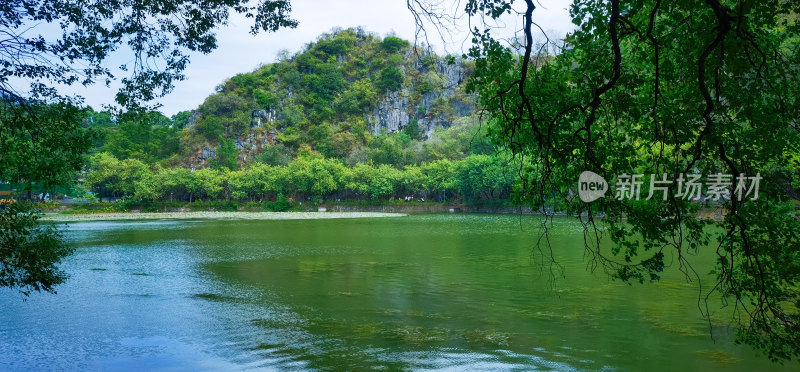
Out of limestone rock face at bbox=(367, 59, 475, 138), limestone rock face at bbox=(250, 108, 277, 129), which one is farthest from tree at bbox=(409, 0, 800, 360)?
limestone rock face at bbox=(250, 108, 277, 129)

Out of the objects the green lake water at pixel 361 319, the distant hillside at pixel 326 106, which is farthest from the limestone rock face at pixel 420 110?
the green lake water at pixel 361 319

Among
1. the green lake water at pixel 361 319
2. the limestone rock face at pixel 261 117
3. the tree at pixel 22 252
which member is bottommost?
the green lake water at pixel 361 319

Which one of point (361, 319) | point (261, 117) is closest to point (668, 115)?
point (361, 319)

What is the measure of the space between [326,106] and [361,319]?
8552cm

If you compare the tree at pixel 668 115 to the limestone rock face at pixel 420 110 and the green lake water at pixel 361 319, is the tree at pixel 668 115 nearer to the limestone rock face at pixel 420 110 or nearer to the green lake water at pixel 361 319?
the green lake water at pixel 361 319

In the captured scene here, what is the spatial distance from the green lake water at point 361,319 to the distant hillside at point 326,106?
64.8 meters

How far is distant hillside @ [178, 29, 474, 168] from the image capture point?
277 ft

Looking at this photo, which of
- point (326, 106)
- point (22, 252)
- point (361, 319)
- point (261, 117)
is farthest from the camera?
point (326, 106)

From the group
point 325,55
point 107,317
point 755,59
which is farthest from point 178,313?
point 325,55

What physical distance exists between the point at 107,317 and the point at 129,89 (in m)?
4.74

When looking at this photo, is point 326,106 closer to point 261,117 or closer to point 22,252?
point 261,117

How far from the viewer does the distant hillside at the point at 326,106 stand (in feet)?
277

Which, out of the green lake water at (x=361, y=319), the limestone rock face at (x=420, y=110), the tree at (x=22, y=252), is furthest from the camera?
the limestone rock face at (x=420, y=110)

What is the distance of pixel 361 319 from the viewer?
31.6ft
